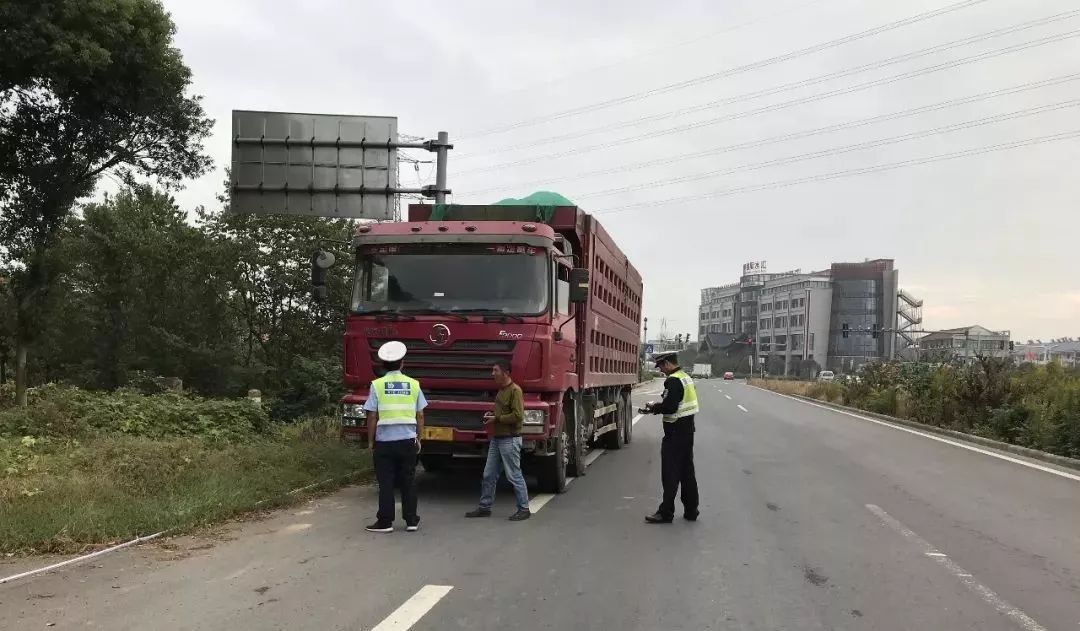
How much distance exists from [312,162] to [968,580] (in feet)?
47.4

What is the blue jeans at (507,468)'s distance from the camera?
815 cm

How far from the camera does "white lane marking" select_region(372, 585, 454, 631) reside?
15.4 ft

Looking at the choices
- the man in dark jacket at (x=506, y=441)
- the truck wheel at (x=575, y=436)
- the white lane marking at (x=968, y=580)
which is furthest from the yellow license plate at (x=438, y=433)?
the white lane marking at (x=968, y=580)

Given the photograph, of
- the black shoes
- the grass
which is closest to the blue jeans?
the black shoes

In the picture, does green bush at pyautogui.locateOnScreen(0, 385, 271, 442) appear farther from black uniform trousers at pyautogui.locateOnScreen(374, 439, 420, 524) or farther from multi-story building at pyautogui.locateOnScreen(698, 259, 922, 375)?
multi-story building at pyautogui.locateOnScreen(698, 259, 922, 375)

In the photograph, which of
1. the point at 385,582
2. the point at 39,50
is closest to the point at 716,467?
the point at 385,582

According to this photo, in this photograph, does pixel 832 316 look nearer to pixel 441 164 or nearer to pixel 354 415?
pixel 441 164

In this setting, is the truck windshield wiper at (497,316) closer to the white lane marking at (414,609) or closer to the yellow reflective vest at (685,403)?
the yellow reflective vest at (685,403)

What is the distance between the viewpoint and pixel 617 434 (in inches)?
600

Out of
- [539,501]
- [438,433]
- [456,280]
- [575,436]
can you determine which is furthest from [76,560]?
[575,436]

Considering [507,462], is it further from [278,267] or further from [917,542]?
[278,267]

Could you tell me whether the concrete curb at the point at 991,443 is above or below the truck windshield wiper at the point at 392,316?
below

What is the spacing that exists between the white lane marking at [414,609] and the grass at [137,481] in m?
2.97

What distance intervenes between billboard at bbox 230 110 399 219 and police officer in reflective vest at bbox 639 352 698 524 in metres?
10.4
